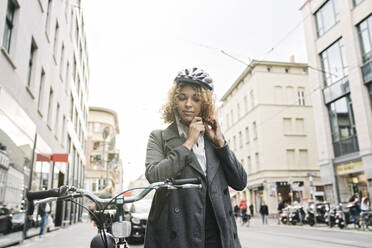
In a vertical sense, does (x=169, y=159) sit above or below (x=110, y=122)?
below

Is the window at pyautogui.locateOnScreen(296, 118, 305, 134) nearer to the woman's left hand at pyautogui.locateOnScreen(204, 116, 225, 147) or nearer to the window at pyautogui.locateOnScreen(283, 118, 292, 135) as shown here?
the window at pyautogui.locateOnScreen(283, 118, 292, 135)

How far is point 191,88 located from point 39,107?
14.0m

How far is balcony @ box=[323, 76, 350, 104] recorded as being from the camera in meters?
20.4

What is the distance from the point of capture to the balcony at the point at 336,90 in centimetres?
2036

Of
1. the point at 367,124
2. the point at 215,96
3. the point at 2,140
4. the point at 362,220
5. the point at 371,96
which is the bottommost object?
the point at 362,220

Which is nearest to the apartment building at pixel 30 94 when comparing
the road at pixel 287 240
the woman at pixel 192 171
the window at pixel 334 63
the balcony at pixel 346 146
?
the road at pixel 287 240

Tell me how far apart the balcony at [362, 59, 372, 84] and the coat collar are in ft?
63.1

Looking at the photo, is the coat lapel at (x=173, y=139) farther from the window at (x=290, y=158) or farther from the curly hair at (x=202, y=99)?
the window at (x=290, y=158)

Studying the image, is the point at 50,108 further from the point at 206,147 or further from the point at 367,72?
the point at 367,72

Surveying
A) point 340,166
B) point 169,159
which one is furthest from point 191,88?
point 340,166

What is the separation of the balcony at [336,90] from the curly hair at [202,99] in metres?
20.5

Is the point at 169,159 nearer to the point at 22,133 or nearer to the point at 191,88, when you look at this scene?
the point at 191,88

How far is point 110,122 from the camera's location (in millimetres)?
→ 66500

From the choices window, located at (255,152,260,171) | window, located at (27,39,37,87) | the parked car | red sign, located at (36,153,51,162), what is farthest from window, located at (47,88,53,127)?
window, located at (255,152,260,171)
